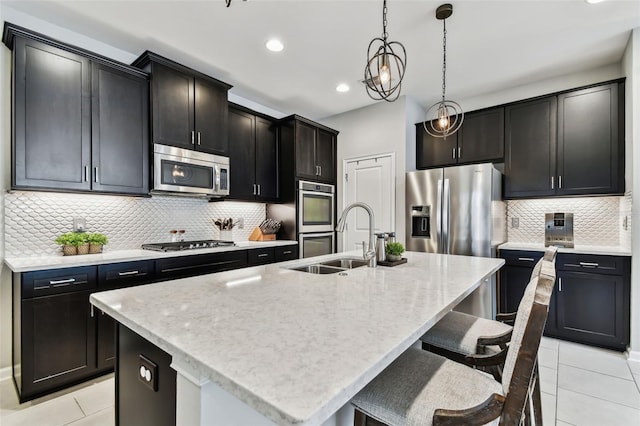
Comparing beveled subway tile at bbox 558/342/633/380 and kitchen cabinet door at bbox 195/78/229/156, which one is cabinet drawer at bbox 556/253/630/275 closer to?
beveled subway tile at bbox 558/342/633/380

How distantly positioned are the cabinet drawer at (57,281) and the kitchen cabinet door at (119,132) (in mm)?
704

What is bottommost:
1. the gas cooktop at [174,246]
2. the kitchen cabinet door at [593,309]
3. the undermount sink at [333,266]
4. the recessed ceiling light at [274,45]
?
the kitchen cabinet door at [593,309]

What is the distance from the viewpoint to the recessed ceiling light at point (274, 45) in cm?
278

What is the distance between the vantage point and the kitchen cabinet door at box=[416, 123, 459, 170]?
397cm

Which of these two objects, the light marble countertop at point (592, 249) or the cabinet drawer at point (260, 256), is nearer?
the light marble countertop at point (592, 249)

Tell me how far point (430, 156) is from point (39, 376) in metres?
4.43

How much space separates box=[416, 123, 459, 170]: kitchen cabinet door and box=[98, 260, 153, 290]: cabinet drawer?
3.51m

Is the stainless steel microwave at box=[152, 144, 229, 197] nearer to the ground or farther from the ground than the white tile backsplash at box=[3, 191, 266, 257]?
farther from the ground

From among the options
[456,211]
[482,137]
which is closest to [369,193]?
[456,211]

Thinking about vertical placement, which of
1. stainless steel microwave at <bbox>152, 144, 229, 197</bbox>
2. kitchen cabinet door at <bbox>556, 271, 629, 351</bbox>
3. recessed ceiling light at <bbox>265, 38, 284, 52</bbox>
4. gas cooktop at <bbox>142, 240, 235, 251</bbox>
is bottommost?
kitchen cabinet door at <bbox>556, 271, 629, 351</bbox>

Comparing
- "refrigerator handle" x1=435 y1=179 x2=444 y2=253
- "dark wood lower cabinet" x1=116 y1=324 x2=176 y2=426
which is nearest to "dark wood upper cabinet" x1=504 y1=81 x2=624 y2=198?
"refrigerator handle" x1=435 y1=179 x2=444 y2=253

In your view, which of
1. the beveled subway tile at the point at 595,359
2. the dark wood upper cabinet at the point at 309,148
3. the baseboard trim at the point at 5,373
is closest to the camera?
the baseboard trim at the point at 5,373

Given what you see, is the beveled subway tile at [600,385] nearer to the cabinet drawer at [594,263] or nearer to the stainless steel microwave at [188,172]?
the cabinet drawer at [594,263]

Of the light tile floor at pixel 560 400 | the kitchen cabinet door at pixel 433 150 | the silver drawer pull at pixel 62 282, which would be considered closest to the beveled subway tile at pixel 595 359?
the light tile floor at pixel 560 400
